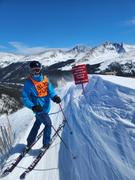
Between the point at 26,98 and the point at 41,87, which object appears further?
the point at 41,87

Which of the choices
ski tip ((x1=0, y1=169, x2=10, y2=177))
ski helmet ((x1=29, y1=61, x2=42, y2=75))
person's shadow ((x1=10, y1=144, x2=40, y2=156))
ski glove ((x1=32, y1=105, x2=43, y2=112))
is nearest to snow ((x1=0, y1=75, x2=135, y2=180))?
person's shadow ((x1=10, y1=144, x2=40, y2=156))

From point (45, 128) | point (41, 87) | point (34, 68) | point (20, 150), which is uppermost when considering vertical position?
point (34, 68)

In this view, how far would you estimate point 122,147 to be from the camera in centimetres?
546

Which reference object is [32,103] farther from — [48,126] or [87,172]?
[87,172]

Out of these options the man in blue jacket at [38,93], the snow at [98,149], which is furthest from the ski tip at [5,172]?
the man in blue jacket at [38,93]

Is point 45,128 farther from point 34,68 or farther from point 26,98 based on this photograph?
point 34,68

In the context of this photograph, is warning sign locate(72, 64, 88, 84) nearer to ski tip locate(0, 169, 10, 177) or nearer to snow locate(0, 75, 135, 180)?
snow locate(0, 75, 135, 180)

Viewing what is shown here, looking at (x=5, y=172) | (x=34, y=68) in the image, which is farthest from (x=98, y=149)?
(x=34, y=68)


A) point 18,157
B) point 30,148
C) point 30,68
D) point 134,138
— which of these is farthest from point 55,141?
point 134,138

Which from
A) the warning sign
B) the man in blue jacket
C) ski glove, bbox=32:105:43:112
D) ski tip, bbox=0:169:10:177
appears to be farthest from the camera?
the warning sign

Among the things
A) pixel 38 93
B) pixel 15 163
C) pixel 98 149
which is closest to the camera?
pixel 98 149

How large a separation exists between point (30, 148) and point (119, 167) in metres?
3.14

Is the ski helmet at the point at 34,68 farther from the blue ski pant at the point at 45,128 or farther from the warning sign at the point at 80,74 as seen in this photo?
→ the warning sign at the point at 80,74

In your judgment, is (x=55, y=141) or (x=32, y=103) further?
(x=55, y=141)
